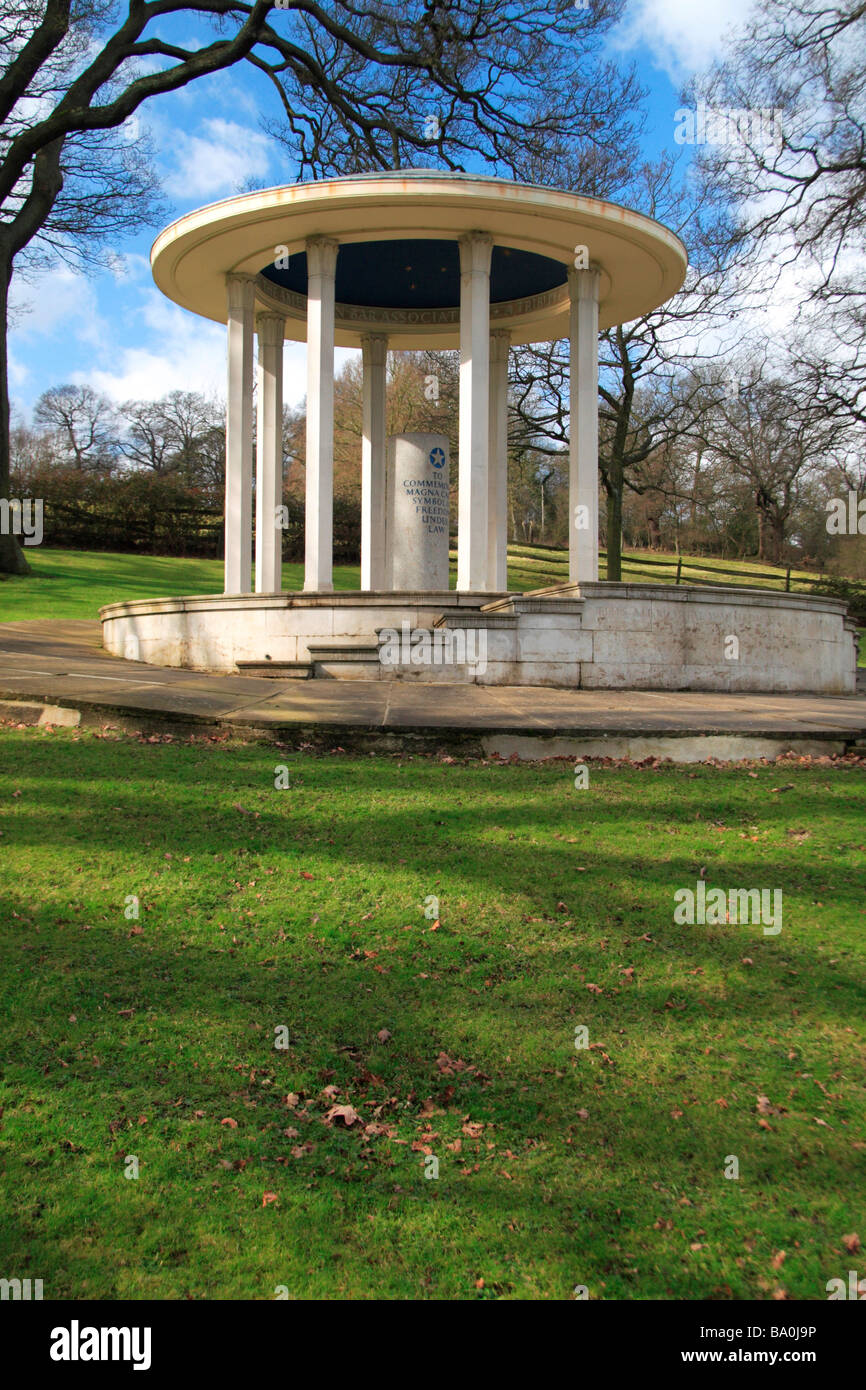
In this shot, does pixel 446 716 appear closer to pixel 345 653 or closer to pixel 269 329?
pixel 345 653

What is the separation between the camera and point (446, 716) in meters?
8.37

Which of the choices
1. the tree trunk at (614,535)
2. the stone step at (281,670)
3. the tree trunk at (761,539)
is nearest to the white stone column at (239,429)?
the stone step at (281,670)

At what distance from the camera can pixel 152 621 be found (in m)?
14.3

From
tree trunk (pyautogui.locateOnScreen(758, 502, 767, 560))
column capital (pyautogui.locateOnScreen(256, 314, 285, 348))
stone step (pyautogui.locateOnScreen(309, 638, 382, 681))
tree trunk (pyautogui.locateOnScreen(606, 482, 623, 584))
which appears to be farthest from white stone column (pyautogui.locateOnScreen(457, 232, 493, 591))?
tree trunk (pyautogui.locateOnScreen(758, 502, 767, 560))

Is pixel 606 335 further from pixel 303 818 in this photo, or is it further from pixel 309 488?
pixel 303 818

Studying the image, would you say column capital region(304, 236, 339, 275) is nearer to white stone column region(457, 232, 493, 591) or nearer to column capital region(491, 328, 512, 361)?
white stone column region(457, 232, 493, 591)

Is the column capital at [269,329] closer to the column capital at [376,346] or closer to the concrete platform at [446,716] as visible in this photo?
the column capital at [376,346]

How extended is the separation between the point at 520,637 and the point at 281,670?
3.10 meters

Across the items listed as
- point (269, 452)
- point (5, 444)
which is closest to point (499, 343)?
point (269, 452)

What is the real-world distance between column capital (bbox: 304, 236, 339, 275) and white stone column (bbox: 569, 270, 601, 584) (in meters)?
3.92

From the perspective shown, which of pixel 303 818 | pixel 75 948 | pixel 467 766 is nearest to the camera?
pixel 75 948
